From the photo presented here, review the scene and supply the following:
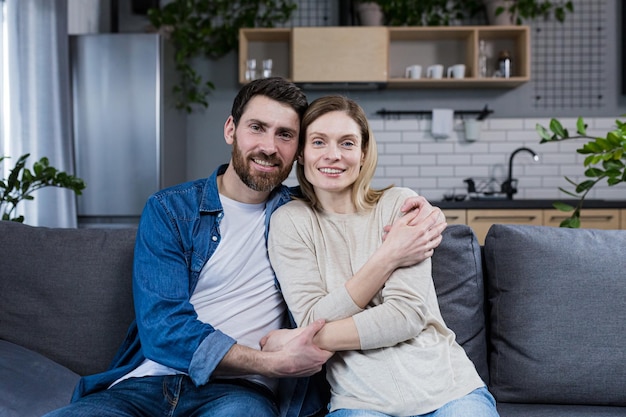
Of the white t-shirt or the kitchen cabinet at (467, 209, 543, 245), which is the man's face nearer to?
the white t-shirt

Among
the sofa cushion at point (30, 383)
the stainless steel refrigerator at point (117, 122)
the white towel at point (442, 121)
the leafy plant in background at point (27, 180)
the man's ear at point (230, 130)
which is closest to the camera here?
the sofa cushion at point (30, 383)

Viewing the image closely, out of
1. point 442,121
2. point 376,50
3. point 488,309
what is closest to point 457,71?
point 442,121

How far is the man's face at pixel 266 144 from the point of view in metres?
1.69

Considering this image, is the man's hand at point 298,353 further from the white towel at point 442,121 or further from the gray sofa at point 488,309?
the white towel at point 442,121

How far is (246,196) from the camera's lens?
1.76 meters

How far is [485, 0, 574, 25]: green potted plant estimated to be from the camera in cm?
459

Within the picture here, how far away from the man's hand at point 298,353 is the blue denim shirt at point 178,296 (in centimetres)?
11

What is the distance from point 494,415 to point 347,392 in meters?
0.33

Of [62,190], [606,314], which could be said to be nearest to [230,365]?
[606,314]

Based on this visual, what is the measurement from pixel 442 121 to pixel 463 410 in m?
3.55

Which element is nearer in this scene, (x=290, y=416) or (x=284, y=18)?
(x=290, y=416)

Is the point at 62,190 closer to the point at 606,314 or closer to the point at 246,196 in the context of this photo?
the point at 246,196

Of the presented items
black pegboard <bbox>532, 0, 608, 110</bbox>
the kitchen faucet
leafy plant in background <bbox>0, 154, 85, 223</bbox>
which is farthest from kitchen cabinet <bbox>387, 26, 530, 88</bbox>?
leafy plant in background <bbox>0, 154, 85, 223</bbox>

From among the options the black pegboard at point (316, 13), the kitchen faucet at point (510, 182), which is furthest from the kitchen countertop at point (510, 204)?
the black pegboard at point (316, 13)
